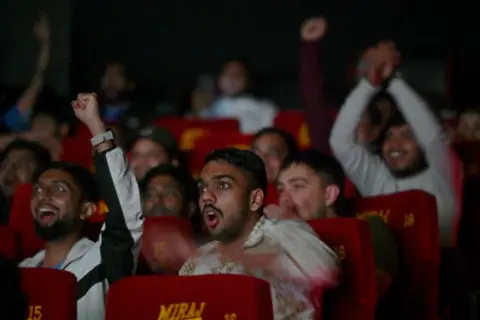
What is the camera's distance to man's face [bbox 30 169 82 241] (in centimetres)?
359

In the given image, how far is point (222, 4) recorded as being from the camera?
8.23 meters

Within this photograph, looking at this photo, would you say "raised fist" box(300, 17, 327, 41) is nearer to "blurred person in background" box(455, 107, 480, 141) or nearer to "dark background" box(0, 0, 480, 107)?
"blurred person in background" box(455, 107, 480, 141)

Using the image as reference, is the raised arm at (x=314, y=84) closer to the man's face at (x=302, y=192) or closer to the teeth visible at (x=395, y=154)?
the teeth visible at (x=395, y=154)

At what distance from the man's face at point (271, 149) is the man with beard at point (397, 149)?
8.1 inches

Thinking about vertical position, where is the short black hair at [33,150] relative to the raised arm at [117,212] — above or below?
above

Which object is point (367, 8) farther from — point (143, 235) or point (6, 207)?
point (143, 235)

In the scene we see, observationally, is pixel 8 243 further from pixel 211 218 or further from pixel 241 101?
pixel 241 101

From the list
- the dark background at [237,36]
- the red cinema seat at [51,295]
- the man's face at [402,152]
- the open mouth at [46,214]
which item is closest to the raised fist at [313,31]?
the man's face at [402,152]

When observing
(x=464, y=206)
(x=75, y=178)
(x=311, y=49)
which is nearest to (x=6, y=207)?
(x=75, y=178)

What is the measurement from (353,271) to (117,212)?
27.4 inches

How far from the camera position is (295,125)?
6188 mm

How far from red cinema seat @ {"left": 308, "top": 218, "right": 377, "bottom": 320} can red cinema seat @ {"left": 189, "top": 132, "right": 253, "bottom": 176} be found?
212cm

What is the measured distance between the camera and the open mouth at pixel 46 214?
3590mm

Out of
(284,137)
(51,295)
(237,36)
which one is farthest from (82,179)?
(237,36)
